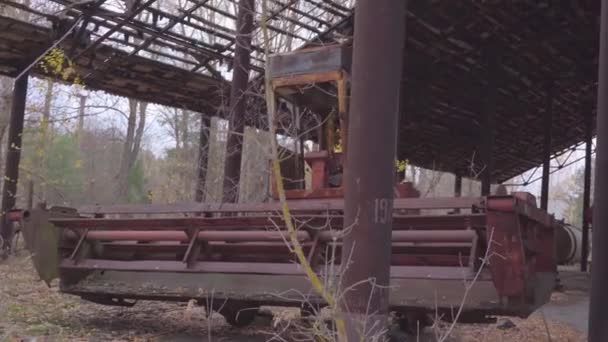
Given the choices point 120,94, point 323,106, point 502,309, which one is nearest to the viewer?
point 502,309

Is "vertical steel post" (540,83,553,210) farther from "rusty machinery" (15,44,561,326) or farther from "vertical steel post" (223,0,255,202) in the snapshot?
"rusty machinery" (15,44,561,326)

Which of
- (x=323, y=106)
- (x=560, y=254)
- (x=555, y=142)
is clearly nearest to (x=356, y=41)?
(x=323, y=106)

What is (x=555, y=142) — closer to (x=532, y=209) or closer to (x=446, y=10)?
(x=446, y=10)

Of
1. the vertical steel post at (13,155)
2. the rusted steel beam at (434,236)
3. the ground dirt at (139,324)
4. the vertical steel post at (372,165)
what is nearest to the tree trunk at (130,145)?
the vertical steel post at (13,155)

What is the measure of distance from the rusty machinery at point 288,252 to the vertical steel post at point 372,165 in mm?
652

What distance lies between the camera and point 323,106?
7.48 meters

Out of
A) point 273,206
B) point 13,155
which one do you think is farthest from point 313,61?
point 13,155

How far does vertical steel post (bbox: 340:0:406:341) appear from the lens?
3.70 m

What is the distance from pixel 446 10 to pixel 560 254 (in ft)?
38.9

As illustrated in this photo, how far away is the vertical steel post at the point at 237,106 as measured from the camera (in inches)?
457

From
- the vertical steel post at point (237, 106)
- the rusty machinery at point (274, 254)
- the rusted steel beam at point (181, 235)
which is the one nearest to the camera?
the rusty machinery at point (274, 254)

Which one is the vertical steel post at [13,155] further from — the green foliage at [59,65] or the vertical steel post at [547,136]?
the vertical steel post at [547,136]

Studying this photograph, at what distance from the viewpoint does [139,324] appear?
7.75m

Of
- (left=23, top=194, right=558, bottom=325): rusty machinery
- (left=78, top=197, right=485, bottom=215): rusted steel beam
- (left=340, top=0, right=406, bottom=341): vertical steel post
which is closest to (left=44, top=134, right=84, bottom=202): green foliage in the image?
(left=23, top=194, right=558, bottom=325): rusty machinery
